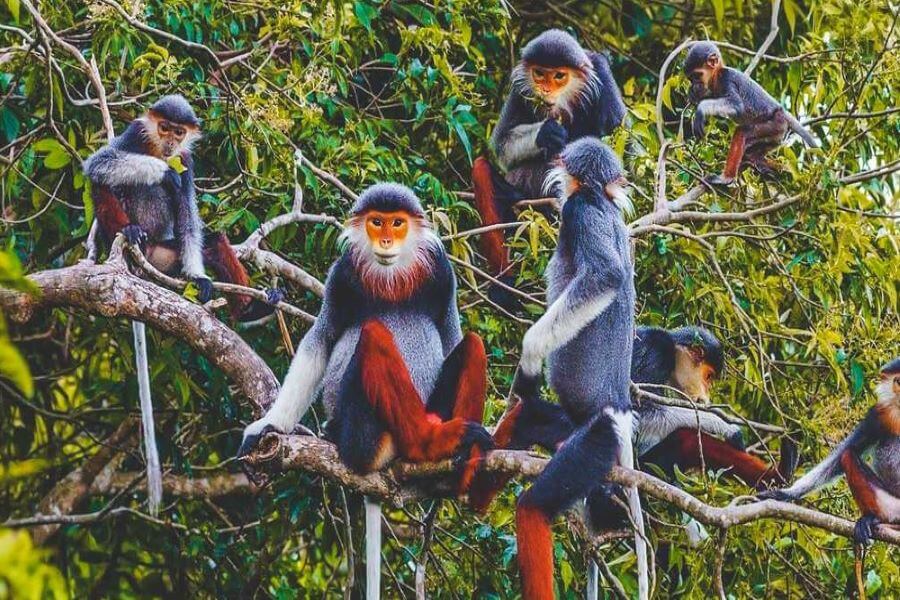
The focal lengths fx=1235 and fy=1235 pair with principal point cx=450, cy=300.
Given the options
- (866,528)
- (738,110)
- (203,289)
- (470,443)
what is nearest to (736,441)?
(866,528)

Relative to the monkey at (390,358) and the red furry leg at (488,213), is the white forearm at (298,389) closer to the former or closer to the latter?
the monkey at (390,358)

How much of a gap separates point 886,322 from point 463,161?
2.17 m

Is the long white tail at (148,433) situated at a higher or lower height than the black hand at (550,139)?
lower

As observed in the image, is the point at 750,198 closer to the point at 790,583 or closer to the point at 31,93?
the point at 790,583

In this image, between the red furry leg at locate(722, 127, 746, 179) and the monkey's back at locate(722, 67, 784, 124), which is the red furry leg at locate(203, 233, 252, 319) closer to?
the red furry leg at locate(722, 127, 746, 179)

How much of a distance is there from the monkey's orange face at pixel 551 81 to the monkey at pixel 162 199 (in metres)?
1.47

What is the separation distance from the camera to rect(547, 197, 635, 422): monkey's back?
363cm

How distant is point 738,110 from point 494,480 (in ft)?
7.57

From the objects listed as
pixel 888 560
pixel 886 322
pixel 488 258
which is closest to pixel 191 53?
pixel 488 258

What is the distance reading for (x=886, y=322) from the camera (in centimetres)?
412

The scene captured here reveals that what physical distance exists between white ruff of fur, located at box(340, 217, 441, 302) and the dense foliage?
1.29ft

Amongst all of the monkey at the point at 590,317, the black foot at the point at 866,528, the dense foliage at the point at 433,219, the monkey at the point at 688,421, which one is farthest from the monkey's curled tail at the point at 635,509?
the monkey at the point at 688,421

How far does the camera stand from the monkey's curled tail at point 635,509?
3.11 meters

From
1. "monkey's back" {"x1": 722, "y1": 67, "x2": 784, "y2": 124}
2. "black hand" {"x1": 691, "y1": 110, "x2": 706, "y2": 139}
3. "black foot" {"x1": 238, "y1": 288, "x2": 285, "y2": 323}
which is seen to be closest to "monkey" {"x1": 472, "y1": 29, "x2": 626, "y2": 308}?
"black hand" {"x1": 691, "y1": 110, "x2": 706, "y2": 139}
